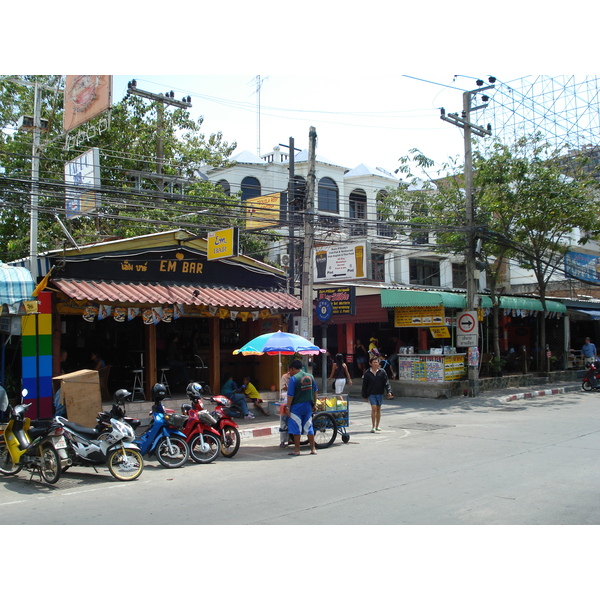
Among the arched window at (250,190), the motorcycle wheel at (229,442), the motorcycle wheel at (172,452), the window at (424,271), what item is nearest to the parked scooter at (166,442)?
the motorcycle wheel at (172,452)

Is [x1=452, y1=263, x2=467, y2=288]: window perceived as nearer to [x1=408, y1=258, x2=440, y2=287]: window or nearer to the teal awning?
[x1=408, y1=258, x2=440, y2=287]: window

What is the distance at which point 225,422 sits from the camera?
409 inches

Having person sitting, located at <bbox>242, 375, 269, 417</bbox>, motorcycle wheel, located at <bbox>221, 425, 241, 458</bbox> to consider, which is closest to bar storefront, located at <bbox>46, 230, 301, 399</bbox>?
person sitting, located at <bbox>242, 375, 269, 417</bbox>

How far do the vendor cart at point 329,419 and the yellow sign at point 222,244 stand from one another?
438 centimetres

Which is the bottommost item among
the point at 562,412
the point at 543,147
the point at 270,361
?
the point at 562,412

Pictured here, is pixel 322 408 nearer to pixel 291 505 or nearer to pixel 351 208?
pixel 291 505

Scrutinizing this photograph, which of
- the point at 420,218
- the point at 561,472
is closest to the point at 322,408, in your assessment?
the point at 561,472

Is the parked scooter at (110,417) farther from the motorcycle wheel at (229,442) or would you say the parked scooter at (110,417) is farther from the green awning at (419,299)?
the green awning at (419,299)

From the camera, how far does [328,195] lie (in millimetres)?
32156

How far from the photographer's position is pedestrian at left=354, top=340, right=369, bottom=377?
22.8m

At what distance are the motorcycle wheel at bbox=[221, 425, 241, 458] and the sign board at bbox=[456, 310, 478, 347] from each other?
11182 mm

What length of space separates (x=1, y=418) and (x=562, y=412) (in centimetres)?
1423

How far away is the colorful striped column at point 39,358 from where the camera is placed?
1166cm

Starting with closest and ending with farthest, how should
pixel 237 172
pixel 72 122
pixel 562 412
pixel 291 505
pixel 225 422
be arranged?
pixel 291 505 → pixel 225 422 → pixel 72 122 → pixel 562 412 → pixel 237 172
